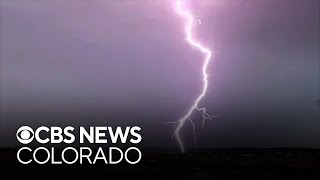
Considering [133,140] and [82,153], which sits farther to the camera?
[82,153]

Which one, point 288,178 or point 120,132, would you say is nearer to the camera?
point 120,132

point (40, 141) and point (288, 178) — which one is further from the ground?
point (40, 141)

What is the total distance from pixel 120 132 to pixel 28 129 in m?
5.37

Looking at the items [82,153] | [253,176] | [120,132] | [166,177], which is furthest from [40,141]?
[82,153]

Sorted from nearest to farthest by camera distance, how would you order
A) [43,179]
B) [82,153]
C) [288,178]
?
[43,179], [288,178], [82,153]

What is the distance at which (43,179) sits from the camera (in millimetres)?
26328

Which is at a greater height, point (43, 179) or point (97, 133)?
point (97, 133)

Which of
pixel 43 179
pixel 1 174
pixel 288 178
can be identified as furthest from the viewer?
pixel 288 178

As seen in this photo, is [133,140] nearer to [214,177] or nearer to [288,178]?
[214,177]

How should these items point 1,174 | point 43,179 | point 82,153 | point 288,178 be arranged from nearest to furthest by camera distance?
1. point 43,179
2. point 1,174
3. point 288,178
4. point 82,153

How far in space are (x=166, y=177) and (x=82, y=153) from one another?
2087cm

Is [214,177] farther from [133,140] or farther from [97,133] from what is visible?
[97,133]

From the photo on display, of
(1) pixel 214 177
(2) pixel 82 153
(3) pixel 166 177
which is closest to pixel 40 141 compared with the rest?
(3) pixel 166 177

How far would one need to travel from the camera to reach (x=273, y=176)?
3086cm
